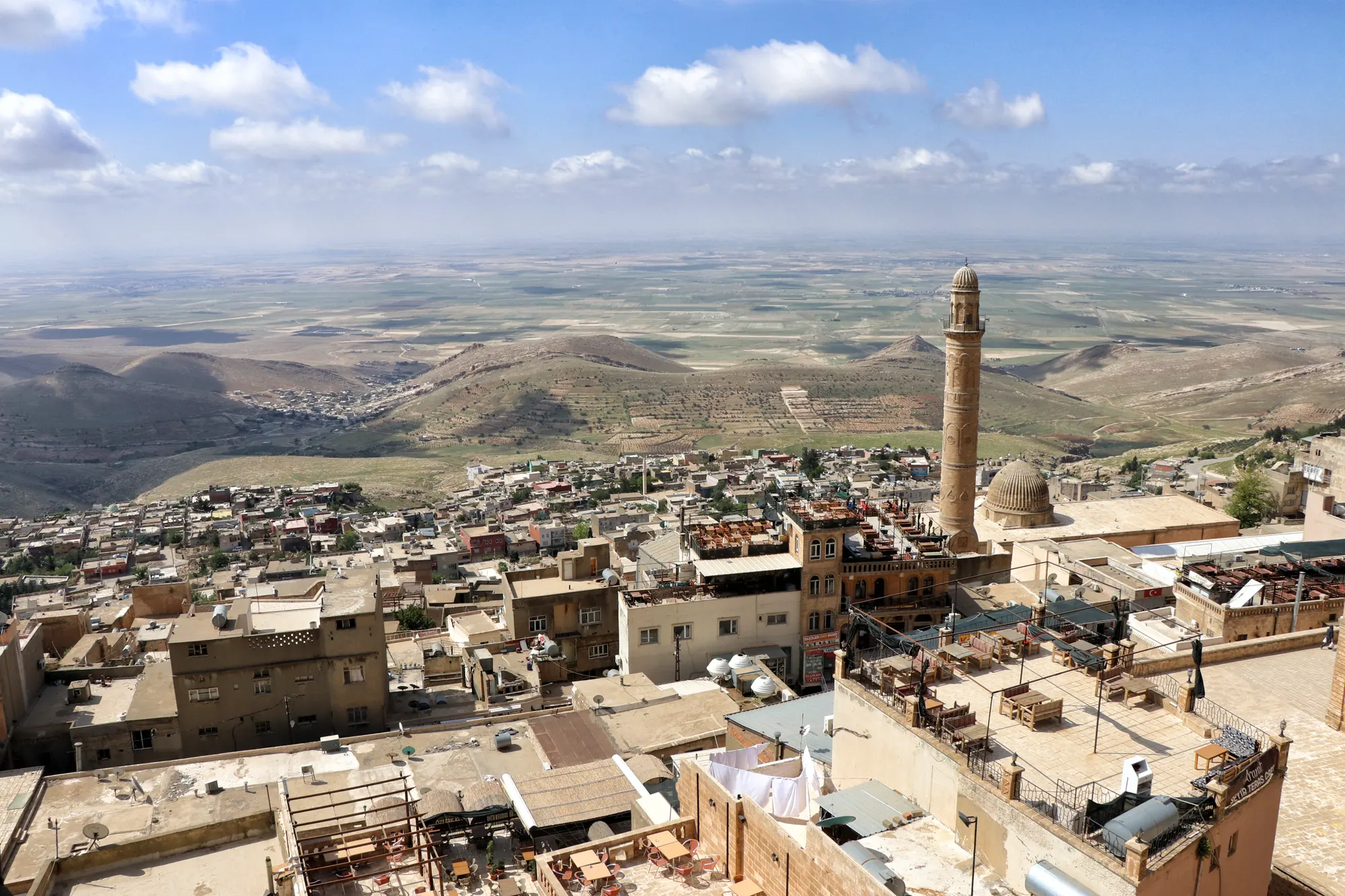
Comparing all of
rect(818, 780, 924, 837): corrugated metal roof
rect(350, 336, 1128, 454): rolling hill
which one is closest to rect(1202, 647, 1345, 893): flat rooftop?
rect(818, 780, 924, 837): corrugated metal roof

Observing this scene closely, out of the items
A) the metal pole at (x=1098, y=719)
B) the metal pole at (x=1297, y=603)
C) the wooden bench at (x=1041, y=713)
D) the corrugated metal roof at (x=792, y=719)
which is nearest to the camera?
the metal pole at (x=1098, y=719)

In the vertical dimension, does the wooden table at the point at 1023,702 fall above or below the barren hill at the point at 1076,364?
above

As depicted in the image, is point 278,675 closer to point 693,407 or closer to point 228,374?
point 693,407

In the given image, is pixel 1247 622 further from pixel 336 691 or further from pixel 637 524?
pixel 637 524

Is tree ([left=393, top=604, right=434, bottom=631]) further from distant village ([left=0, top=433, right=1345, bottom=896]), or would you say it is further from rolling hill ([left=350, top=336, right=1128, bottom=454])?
rolling hill ([left=350, top=336, right=1128, bottom=454])

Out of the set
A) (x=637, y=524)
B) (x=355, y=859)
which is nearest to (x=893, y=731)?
(x=355, y=859)

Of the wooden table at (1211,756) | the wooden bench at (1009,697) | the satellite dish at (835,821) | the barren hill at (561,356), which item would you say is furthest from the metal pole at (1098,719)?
the barren hill at (561,356)

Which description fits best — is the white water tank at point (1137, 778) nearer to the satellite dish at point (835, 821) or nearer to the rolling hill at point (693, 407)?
the satellite dish at point (835, 821)
